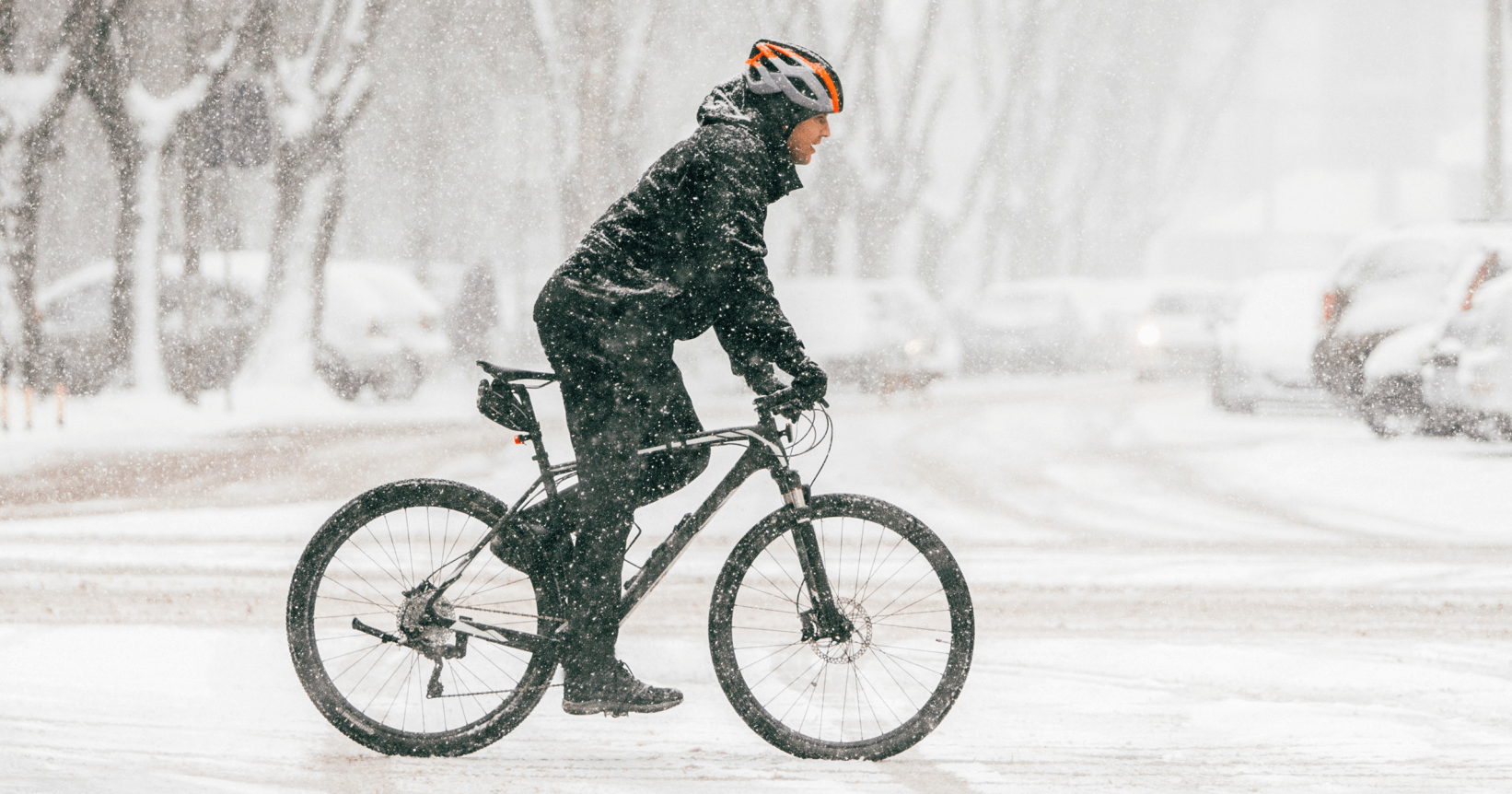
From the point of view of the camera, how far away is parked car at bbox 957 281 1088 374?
28688mm

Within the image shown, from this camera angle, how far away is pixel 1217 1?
4725 cm

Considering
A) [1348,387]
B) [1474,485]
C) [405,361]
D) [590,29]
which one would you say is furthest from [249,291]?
[1474,485]

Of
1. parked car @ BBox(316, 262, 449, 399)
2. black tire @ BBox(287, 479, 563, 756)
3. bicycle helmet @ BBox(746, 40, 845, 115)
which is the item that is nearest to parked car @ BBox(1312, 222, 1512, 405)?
parked car @ BBox(316, 262, 449, 399)

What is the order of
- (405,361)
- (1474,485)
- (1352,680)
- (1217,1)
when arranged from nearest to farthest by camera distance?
(1352,680)
(1474,485)
(405,361)
(1217,1)

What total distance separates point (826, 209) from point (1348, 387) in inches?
683

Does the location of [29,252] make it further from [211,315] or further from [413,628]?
[413,628]

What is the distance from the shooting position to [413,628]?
4.50 m

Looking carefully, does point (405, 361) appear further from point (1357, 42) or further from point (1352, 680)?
point (1357, 42)

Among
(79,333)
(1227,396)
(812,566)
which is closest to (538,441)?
(812,566)

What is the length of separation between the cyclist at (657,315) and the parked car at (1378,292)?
1222 cm

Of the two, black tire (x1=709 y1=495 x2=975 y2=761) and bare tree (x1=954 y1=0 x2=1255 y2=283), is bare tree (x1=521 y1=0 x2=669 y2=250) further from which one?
black tire (x1=709 y1=495 x2=975 y2=761)

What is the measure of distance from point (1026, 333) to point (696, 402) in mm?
9814

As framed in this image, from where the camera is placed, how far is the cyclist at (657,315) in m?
4.33

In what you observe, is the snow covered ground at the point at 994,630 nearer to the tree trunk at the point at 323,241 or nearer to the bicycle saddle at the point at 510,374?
the bicycle saddle at the point at 510,374
